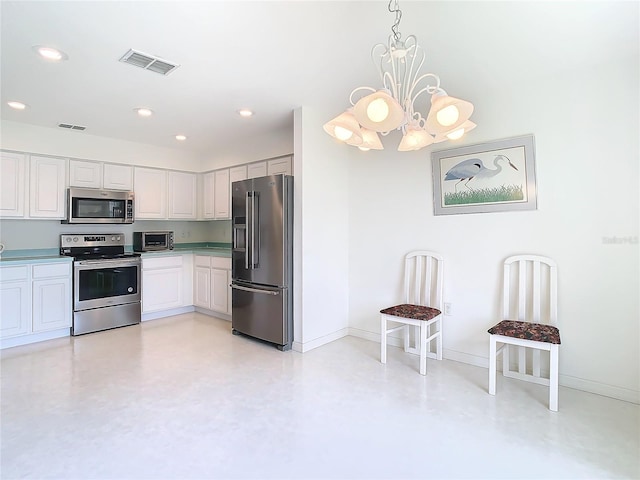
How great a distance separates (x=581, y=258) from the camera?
2.72 metres

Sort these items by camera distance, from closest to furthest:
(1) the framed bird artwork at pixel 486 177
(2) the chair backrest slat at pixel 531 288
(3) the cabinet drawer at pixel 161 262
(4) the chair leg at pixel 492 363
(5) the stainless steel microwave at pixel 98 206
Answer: (4) the chair leg at pixel 492 363 < (2) the chair backrest slat at pixel 531 288 < (1) the framed bird artwork at pixel 486 177 < (5) the stainless steel microwave at pixel 98 206 < (3) the cabinet drawer at pixel 161 262

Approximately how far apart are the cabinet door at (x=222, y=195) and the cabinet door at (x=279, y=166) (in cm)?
96

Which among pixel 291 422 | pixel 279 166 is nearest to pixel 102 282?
pixel 279 166

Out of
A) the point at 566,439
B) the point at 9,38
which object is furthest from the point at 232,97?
the point at 566,439

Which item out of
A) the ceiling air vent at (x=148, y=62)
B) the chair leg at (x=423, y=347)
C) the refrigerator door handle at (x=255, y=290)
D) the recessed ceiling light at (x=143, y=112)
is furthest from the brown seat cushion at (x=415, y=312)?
the recessed ceiling light at (x=143, y=112)

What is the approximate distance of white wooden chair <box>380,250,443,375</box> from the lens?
10.6ft

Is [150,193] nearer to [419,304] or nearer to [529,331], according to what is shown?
[419,304]

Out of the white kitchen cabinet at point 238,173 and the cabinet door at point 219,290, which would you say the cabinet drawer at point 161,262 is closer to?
the cabinet door at point 219,290

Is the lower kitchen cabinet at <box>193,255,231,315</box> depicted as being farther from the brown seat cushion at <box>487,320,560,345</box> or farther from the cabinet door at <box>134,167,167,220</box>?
the brown seat cushion at <box>487,320,560,345</box>

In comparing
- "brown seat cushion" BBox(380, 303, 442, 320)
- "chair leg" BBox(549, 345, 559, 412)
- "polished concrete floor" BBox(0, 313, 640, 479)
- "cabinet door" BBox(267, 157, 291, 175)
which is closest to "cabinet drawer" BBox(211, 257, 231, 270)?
"cabinet door" BBox(267, 157, 291, 175)

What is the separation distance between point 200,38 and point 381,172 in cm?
228

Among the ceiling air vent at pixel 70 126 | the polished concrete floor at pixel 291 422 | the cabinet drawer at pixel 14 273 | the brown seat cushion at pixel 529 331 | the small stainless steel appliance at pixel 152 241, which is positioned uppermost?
the ceiling air vent at pixel 70 126

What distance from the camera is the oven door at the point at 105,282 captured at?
4184 millimetres

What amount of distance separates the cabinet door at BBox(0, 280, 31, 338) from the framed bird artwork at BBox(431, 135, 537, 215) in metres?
4.56
